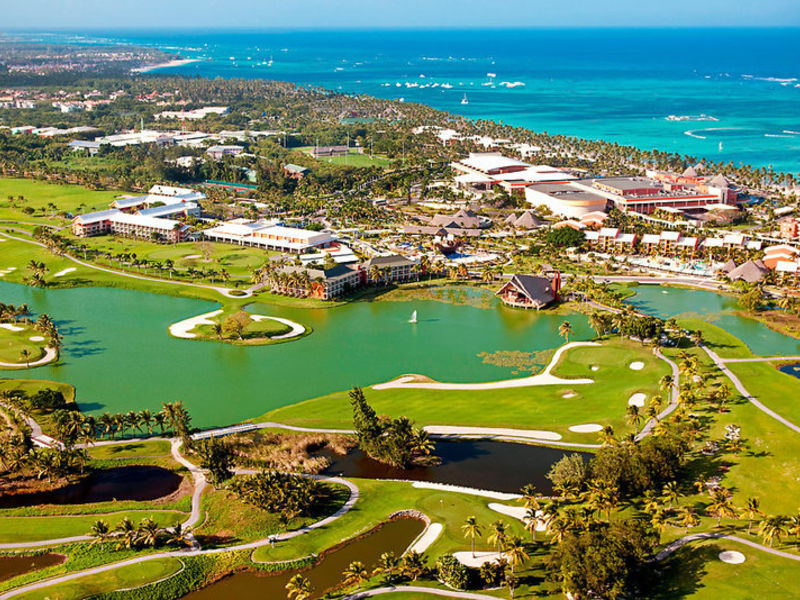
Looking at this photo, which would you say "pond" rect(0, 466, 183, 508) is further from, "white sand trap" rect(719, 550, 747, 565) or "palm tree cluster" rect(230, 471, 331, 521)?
"white sand trap" rect(719, 550, 747, 565)

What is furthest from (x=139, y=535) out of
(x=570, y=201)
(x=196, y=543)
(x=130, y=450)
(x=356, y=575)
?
(x=570, y=201)

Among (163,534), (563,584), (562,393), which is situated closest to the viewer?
(563,584)

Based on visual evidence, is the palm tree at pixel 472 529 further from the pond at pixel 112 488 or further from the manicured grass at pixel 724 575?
the pond at pixel 112 488

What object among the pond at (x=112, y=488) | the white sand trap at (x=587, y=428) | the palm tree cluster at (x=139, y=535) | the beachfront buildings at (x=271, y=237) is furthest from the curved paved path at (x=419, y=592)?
the beachfront buildings at (x=271, y=237)

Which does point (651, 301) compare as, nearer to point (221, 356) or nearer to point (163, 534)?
point (221, 356)

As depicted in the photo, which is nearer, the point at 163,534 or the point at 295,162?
the point at 163,534

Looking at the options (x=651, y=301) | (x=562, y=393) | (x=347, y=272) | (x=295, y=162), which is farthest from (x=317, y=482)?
(x=295, y=162)

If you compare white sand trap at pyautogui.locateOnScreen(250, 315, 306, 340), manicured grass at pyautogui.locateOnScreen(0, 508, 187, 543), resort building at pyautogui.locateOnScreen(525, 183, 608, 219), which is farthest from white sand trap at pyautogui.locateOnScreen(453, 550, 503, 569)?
resort building at pyautogui.locateOnScreen(525, 183, 608, 219)

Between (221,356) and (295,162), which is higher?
(295,162)
